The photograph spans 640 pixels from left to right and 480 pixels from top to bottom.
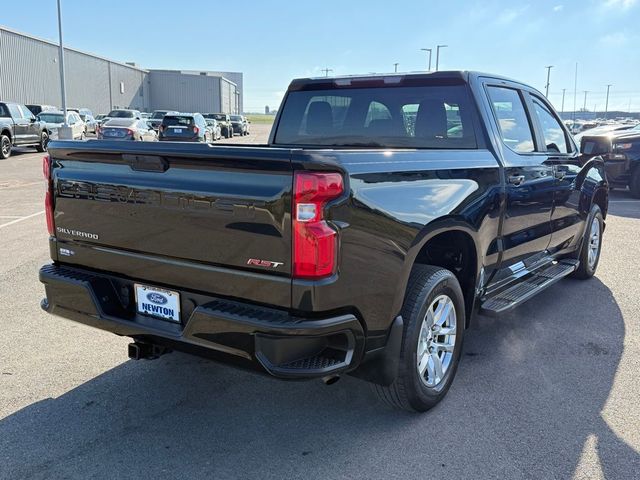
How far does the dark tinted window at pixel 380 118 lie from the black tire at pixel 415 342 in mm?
1219

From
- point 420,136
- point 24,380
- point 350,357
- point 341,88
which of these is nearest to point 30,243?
point 24,380

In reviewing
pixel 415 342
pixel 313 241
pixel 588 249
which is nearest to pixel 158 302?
pixel 313 241

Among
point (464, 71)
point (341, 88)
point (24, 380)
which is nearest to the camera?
point (24, 380)

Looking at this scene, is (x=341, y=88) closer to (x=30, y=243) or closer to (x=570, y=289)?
(x=570, y=289)

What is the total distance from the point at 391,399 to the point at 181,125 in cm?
2294

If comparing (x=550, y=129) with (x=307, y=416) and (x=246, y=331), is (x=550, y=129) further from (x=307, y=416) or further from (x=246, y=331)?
(x=246, y=331)

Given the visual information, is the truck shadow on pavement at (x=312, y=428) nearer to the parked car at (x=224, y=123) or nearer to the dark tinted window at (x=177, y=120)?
the dark tinted window at (x=177, y=120)

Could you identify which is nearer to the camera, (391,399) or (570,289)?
(391,399)

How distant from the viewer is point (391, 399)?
3256mm

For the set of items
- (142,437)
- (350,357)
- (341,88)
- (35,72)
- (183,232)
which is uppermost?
(35,72)

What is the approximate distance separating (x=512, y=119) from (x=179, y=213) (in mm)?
2930

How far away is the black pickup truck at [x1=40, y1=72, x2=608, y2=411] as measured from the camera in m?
2.55

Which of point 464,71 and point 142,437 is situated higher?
point 464,71

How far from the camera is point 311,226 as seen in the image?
8.19 ft
